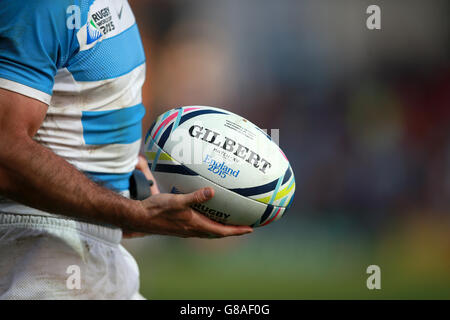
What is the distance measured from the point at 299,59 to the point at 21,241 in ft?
18.8

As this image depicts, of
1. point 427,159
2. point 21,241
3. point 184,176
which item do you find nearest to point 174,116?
point 184,176

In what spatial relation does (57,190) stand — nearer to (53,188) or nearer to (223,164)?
(53,188)

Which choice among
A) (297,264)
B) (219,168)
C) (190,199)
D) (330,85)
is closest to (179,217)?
(190,199)

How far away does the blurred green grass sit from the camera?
516 cm

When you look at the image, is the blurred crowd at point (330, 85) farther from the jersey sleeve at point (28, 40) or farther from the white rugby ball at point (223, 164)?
the jersey sleeve at point (28, 40)

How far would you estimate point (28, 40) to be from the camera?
1.67 meters

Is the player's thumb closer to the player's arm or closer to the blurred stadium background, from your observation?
the player's arm

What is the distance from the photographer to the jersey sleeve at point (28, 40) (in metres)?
1.66

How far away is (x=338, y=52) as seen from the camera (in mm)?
7281

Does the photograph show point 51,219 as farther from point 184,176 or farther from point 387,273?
point 387,273

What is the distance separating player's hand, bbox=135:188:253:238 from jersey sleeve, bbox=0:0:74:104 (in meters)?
0.49

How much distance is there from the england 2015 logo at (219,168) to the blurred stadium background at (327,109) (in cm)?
406

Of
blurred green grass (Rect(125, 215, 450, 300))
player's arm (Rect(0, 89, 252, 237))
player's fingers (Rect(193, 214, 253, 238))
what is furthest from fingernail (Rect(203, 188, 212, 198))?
blurred green grass (Rect(125, 215, 450, 300))

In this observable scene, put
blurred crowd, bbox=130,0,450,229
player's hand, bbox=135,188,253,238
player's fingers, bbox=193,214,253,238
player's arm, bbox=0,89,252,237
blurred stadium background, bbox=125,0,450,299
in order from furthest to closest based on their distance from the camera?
1. blurred crowd, bbox=130,0,450,229
2. blurred stadium background, bbox=125,0,450,299
3. player's fingers, bbox=193,214,253,238
4. player's hand, bbox=135,188,253,238
5. player's arm, bbox=0,89,252,237
